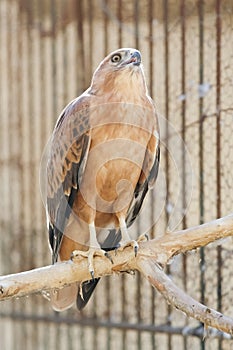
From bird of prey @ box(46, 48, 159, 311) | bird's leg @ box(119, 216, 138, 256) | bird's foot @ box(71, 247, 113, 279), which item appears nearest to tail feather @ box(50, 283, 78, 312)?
bird of prey @ box(46, 48, 159, 311)

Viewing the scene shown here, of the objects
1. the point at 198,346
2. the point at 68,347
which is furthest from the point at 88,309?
the point at 198,346

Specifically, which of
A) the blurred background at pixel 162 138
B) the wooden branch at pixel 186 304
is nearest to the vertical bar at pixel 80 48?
the blurred background at pixel 162 138

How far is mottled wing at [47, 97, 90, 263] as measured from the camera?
279 centimetres

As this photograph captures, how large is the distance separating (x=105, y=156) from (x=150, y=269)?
54 centimetres

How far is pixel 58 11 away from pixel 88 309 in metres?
1.77

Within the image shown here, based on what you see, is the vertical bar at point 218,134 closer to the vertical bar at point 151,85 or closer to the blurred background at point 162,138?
the blurred background at point 162,138

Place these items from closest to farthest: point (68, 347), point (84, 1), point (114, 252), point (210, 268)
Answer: point (114, 252) < point (210, 268) < point (84, 1) < point (68, 347)

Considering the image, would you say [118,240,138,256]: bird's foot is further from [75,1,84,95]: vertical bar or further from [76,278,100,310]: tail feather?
[75,1,84,95]: vertical bar

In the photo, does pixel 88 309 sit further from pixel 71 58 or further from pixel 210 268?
pixel 71 58

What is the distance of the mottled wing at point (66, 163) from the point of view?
279 centimetres

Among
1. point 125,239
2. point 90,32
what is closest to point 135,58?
point 125,239

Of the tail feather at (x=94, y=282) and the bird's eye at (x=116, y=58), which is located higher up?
the bird's eye at (x=116, y=58)

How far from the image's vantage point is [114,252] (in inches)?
104

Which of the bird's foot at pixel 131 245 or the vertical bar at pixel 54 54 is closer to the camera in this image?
the bird's foot at pixel 131 245
